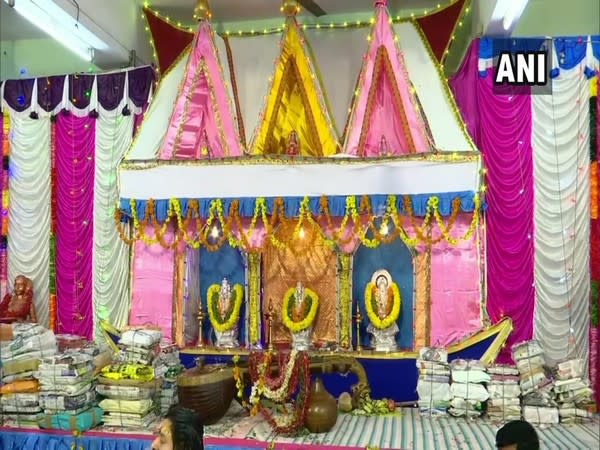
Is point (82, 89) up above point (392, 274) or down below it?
above

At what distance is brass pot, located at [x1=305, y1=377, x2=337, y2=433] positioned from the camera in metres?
5.23

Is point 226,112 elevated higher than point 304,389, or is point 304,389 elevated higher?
point 226,112

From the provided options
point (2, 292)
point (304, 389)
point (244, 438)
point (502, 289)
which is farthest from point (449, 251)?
point (2, 292)

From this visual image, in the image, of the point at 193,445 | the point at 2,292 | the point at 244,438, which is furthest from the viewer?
the point at 2,292

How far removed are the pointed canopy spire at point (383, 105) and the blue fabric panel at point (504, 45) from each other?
2.97 ft

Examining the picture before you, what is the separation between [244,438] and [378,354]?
1.83 meters

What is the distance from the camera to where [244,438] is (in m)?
5.14

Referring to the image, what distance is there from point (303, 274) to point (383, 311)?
42.6 inches

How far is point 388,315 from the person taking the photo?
260 inches

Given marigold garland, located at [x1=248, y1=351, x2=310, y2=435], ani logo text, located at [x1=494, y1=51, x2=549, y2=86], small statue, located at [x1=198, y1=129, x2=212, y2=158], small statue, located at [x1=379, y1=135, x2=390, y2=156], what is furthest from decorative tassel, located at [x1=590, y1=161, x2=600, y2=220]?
small statue, located at [x1=198, y1=129, x2=212, y2=158]

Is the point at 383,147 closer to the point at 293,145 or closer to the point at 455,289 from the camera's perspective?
the point at 293,145

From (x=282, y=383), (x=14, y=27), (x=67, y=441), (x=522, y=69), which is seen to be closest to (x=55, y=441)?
(x=67, y=441)

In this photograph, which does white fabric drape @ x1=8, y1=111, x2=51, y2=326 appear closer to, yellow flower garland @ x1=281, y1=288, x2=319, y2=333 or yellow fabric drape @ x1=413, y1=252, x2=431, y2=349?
yellow flower garland @ x1=281, y1=288, x2=319, y2=333

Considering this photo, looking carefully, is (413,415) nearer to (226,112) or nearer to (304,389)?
(304,389)
